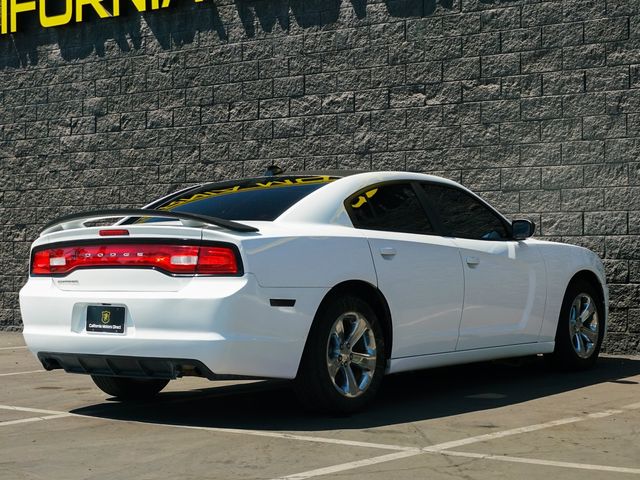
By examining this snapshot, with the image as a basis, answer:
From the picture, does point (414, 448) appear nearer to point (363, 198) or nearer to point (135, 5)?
point (363, 198)

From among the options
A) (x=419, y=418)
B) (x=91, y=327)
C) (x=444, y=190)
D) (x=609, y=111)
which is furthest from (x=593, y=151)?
(x=91, y=327)

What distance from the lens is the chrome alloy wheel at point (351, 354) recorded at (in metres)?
6.95

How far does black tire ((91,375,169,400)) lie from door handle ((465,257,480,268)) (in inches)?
91.0

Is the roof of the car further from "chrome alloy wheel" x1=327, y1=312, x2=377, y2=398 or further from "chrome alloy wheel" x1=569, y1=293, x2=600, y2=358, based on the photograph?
"chrome alloy wheel" x1=569, y1=293, x2=600, y2=358

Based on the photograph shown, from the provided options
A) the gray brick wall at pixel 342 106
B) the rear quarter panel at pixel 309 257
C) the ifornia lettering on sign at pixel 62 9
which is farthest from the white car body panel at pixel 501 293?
the ifornia lettering on sign at pixel 62 9

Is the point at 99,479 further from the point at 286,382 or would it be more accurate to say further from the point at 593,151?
the point at 593,151

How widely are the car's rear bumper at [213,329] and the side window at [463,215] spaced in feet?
5.44

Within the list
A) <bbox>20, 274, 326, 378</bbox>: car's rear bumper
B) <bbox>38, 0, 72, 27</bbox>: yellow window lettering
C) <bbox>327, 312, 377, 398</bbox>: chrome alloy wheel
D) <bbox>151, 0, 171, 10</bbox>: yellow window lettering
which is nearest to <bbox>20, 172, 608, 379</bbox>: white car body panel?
<bbox>20, 274, 326, 378</bbox>: car's rear bumper

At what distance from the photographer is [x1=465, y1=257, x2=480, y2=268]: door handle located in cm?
805

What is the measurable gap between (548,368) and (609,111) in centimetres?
296

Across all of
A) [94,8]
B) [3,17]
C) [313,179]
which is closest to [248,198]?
[313,179]

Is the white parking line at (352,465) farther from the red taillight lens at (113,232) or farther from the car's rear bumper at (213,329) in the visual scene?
the red taillight lens at (113,232)

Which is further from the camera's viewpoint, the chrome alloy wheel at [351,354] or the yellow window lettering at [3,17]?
the yellow window lettering at [3,17]

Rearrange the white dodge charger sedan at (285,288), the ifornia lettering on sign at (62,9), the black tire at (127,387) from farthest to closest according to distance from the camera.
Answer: the ifornia lettering on sign at (62,9), the black tire at (127,387), the white dodge charger sedan at (285,288)
